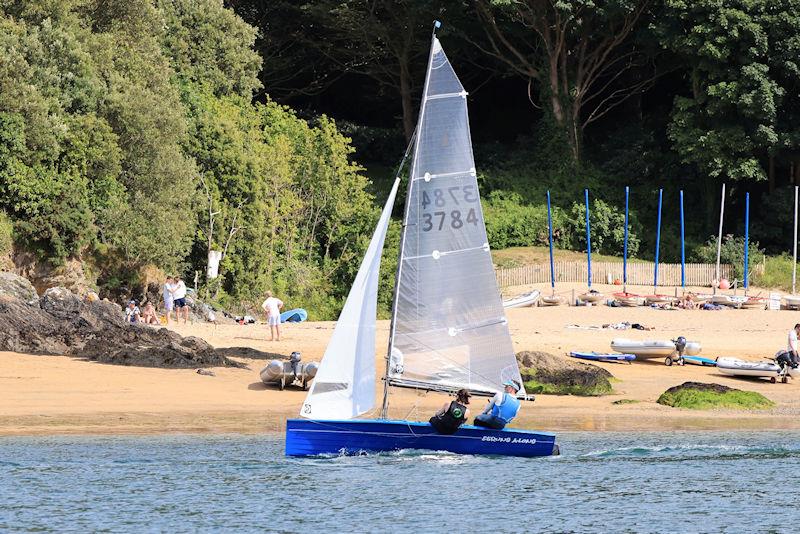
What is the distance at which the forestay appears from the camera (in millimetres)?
25734

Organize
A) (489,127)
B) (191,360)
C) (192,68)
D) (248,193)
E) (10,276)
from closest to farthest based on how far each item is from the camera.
→ (191,360) → (10,276) → (248,193) → (192,68) → (489,127)

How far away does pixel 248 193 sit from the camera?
54406 millimetres

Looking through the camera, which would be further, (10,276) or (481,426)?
(10,276)

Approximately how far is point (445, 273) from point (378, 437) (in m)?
3.25

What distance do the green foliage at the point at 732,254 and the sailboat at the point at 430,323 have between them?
35012 mm

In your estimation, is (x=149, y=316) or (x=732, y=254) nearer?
(x=149, y=316)

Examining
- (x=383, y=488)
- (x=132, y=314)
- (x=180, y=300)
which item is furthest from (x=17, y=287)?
(x=383, y=488)

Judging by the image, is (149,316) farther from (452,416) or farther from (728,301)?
(728,301)

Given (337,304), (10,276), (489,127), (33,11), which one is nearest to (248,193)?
(337,304)

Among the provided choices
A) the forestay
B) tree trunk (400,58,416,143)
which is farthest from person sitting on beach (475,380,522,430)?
tree trunk (400,58,416,143)

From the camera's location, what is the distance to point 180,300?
4419 cm

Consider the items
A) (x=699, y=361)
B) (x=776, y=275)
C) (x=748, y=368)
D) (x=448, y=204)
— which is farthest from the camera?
(x=776, y=275)

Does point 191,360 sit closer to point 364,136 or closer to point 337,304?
point 337,304

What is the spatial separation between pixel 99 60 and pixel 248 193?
7.92m
